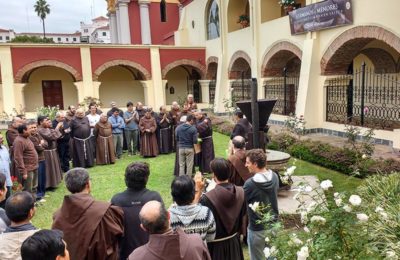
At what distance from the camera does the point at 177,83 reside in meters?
24.8

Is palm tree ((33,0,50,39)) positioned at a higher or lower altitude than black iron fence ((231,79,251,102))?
higher

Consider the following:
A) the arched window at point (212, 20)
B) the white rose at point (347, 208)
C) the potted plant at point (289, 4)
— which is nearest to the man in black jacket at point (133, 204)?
the white rose at point (347, 208)

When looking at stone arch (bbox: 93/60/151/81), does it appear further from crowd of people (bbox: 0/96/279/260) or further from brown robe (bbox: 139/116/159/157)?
crowd of people (bbox: 0/96/279/260)

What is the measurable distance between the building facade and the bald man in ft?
27.0

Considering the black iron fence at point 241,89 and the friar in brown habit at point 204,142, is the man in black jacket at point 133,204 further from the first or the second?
the black iron fence at point 241,89

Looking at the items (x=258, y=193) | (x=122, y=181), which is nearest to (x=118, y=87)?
(x=122, y=181)

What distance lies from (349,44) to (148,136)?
265 inches

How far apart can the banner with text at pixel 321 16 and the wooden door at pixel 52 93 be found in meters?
15.0

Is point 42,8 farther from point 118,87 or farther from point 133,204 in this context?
point 133,204

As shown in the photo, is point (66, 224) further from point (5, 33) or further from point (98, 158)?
point (5, 33)

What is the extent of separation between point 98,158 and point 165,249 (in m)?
8.27

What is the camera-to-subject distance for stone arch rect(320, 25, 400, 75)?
906 cm

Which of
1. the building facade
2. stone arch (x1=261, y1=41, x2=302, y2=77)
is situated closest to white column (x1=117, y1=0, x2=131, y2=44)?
the building facade

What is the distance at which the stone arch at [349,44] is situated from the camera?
9062 mm
